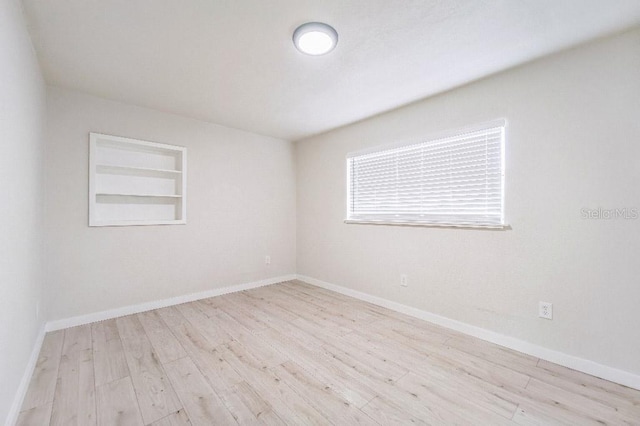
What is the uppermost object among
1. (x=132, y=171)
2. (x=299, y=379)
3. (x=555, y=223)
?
(x=132, y=171)

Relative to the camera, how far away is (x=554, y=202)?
2193mm

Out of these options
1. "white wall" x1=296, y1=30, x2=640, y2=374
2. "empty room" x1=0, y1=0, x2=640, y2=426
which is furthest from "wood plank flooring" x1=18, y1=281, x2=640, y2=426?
"white wall" x1=296, y1=30, x2=640, y2=374

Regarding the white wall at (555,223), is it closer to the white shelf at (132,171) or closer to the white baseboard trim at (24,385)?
the white shelf at (132,171)

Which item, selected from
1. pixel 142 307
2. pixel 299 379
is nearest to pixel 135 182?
pixel 142 307

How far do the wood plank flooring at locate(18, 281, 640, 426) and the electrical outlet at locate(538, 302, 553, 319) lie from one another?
360 millimetres

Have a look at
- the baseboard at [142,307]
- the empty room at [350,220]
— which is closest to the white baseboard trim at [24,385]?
the empty room at [350,220]

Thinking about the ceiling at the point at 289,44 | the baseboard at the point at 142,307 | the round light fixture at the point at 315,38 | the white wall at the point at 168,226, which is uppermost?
the ceiling at the point at 289,44

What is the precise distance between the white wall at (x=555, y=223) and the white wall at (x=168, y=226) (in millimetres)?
2197

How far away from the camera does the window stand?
2566 mm

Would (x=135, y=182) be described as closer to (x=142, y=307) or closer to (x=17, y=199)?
(x=142, y=307)

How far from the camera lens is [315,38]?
1953 mm

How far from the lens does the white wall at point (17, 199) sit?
1416 millimetres

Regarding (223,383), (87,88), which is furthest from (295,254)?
(87,88)

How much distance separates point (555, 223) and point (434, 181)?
1090 millimetres
